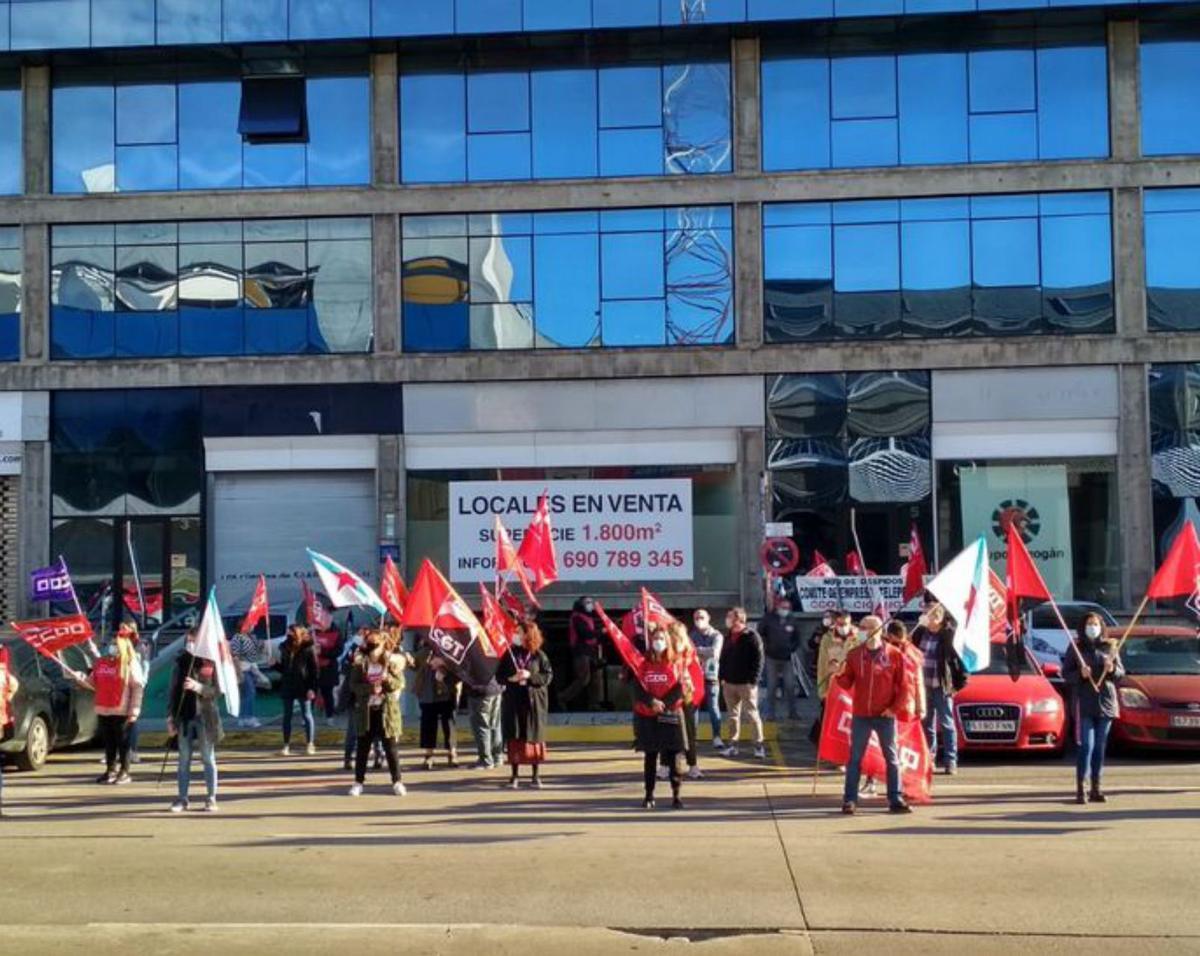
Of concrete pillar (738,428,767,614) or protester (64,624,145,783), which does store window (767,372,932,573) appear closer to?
concrete pillar (738,428,767,614)

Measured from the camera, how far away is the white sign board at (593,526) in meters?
26.1

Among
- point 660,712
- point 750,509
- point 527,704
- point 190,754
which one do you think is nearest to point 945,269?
point 750,509

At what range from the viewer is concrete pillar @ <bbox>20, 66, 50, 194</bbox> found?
28.6 meters

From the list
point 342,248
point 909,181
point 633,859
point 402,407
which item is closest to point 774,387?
point 909,181

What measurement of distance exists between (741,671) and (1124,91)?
1763 cm

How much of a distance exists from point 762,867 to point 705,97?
69.8 feet

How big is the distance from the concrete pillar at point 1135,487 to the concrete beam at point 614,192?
4.12 m

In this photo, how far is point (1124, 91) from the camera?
2730cm

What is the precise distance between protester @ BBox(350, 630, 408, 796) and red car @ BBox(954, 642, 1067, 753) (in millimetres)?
6162

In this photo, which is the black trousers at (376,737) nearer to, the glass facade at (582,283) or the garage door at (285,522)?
the garage door at (285,522)

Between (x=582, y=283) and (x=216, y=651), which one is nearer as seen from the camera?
(x=216, y=651)

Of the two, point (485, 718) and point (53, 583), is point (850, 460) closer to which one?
point (485, 718)

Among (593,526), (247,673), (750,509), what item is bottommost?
(247,673)

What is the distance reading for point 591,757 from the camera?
16547mm
